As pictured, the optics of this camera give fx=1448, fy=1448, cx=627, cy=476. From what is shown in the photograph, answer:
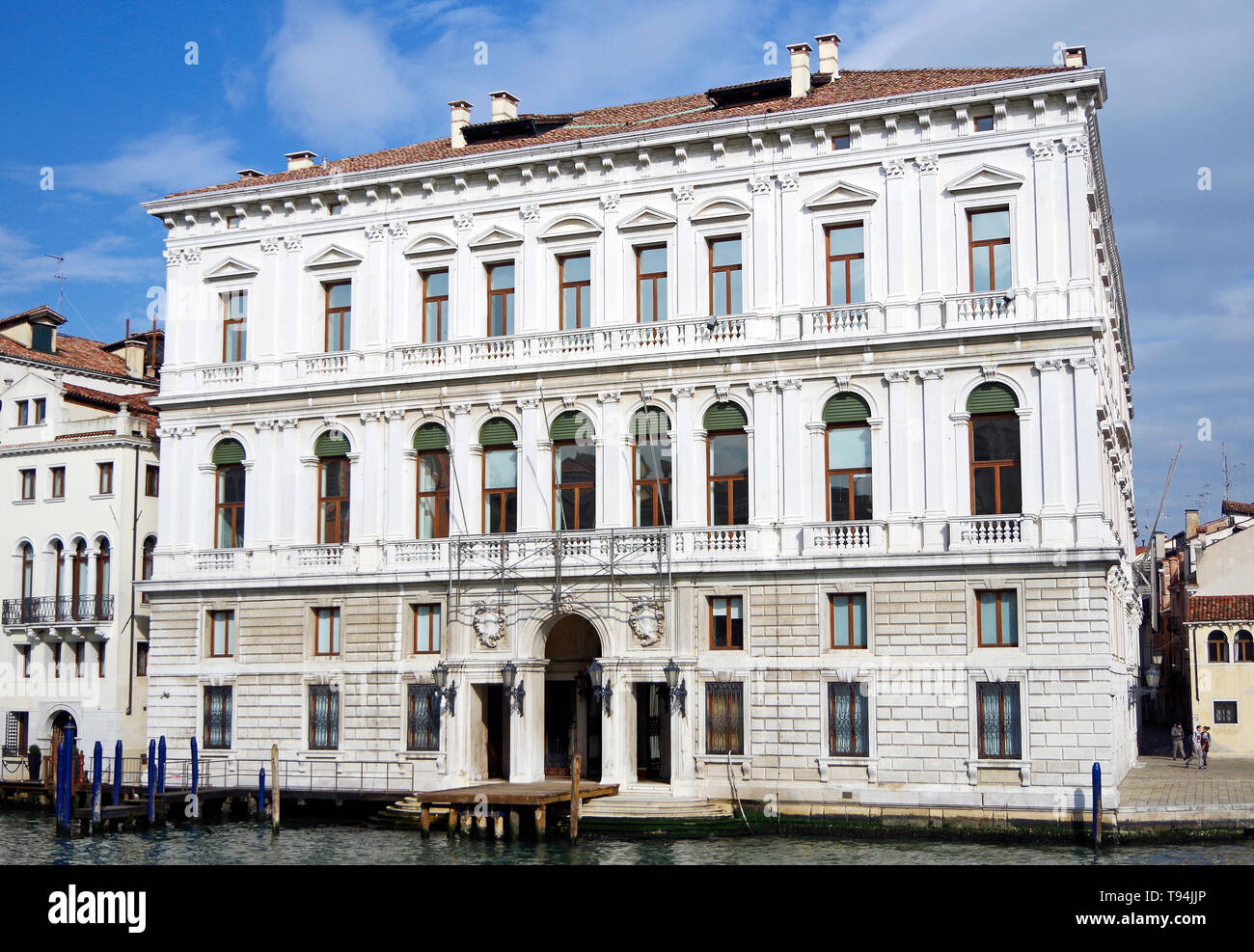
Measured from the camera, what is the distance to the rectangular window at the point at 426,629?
3192 cm

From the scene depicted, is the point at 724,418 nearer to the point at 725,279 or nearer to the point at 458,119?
the point at 725,279

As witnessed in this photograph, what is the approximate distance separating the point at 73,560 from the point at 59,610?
1.34 m

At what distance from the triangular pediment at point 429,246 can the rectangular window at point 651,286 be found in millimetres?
4493

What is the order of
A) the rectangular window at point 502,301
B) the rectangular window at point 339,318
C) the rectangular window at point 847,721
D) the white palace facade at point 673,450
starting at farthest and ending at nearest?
the rectangular window at point 339,318, the rectangular window at point 502,301, the rectangular window at point 847,721, the white palace facade at point 673,450

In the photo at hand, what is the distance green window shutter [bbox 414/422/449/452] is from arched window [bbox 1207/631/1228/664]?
88.8 feet

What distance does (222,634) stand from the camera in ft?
112

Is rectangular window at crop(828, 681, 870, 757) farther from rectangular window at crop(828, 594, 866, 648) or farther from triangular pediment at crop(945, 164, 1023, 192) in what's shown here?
triangular pediment at crop(945, 164, 1023, 192)

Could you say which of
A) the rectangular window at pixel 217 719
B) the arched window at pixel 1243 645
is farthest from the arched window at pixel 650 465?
the arched window at pixel 1243 645

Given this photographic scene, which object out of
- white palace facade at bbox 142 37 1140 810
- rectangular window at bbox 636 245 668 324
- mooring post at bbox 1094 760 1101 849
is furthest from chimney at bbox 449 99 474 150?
mooring post at bbox 1094 760 1101 849

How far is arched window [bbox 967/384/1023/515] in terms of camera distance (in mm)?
27922

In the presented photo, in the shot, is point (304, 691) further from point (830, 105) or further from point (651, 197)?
point (830, 105)

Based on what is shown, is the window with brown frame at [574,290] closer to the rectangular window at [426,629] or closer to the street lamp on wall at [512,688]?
the rectangular window at [426,629]
